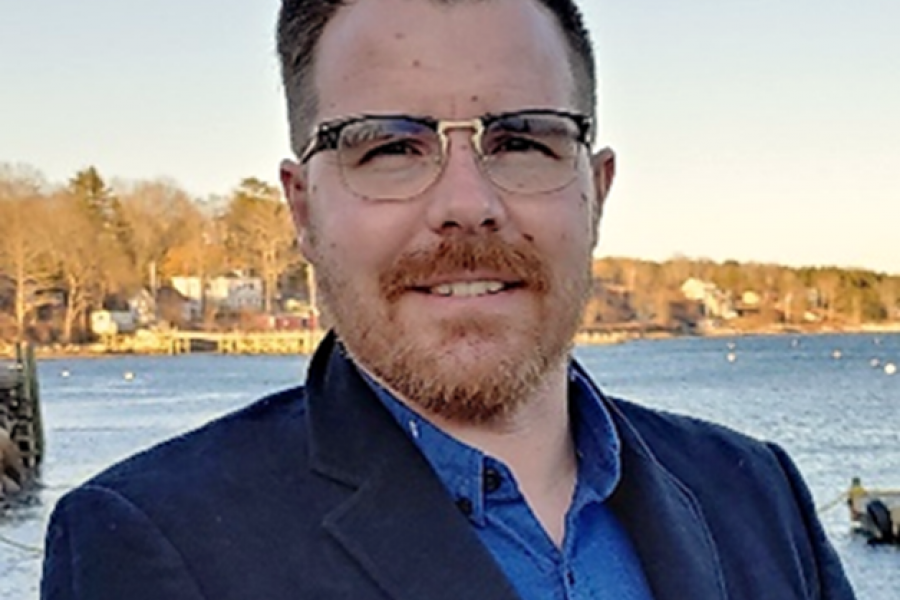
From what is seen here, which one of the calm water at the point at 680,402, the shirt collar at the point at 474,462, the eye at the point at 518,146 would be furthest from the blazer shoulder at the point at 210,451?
the calm water at the point at 680,402

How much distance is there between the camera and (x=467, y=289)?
81.6 inches

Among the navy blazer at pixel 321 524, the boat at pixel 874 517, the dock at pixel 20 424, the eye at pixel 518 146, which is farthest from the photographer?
the dock at pixel 20 424

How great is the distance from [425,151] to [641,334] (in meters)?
162

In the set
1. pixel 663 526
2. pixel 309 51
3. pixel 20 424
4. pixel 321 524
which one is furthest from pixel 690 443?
pixel 20 424

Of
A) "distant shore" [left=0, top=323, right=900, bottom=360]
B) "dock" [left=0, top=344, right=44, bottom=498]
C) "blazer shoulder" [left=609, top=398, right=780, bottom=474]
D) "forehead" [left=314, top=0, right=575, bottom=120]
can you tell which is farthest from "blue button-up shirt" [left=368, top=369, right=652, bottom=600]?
"distant shore" [left=0, top=323, right=900, bottom=360]

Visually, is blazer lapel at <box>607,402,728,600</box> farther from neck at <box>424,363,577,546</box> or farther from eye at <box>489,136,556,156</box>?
eye at <box>489,136,556,156</box>

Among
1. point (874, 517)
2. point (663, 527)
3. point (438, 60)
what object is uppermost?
point (438, 60)

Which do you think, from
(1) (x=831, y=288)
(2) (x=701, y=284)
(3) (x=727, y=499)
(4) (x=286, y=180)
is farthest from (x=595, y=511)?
(1) (x=831, y=288)

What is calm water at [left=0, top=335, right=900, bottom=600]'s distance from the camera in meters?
32.9

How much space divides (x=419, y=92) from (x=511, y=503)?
523 millimetres

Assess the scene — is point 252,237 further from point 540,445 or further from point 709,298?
point 540,445

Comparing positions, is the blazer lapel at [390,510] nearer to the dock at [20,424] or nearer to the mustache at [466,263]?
the mustache at [466,263]

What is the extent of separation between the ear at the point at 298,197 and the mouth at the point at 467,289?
21 centimetres

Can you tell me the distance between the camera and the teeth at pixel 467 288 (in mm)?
2072
